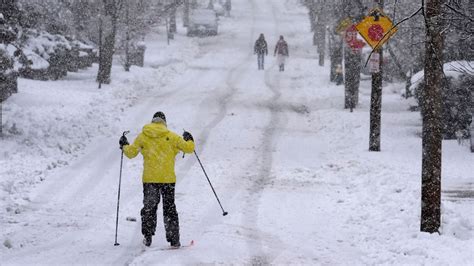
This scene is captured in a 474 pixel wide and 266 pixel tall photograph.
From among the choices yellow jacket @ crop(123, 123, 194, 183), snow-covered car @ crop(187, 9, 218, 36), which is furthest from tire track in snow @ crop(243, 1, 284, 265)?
snow-covered car @ crop(187, 9, 218, 36)

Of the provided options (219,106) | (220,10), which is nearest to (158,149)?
(219,106)

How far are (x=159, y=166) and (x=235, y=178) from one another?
4.99 m

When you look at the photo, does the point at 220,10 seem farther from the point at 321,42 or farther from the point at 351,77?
the point at 351,77

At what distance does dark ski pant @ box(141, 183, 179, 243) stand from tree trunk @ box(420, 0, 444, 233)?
3.37 metres

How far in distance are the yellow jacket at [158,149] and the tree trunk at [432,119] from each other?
3.15m

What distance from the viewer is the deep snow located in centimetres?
867

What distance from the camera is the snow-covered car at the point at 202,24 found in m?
48.3

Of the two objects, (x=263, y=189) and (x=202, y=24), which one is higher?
(x=202, y=24)

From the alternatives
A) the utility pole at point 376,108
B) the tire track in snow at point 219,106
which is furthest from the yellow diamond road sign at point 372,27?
the tire track in snow at point 219,106

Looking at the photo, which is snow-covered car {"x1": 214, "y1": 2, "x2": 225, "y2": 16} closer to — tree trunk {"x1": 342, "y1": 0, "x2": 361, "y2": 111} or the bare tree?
the bare tree

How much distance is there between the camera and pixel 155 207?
853cm

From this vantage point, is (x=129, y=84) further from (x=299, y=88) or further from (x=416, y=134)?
(x=416, y=134)

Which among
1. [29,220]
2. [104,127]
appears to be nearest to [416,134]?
[104,127]

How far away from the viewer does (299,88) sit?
26.9 metres
